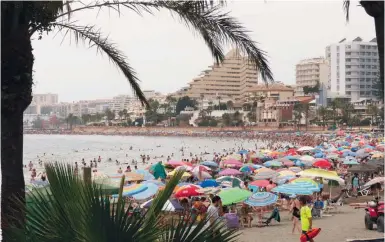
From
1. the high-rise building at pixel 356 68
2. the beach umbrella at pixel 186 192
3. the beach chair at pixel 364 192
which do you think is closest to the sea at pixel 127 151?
the beach chair at pixel 364 192

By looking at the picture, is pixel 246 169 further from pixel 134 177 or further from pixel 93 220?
pixel 93 220

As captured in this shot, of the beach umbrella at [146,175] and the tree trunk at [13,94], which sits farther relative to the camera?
the beach umbrella at [146,175]

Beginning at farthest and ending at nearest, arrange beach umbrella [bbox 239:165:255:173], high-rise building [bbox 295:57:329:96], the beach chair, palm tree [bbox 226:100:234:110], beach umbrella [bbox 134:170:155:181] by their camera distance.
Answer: high-rise building [bbox 295:57:329:96]
palm tree [bbox 226:100:234:110]
beach umbrella [bbox 239:165:255:173]
beach umbrella [bbox 134:170:155:181]
the beach chair

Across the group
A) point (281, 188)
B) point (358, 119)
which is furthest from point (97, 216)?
point (358, 119)

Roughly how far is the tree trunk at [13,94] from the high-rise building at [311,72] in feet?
526

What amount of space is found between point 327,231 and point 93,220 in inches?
374

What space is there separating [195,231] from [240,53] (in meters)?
2.64

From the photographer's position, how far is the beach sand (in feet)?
36.4

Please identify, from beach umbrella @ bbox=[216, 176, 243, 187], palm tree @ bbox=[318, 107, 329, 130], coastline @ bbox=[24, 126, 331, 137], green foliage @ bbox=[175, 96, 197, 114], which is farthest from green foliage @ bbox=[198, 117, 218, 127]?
beach umbrella @ bbox=[216, 176, 243, 187]

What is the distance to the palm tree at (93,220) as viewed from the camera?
3.30m

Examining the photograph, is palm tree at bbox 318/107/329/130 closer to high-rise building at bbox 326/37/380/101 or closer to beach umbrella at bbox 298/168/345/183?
high-rise building at bbox 326/37/380/101

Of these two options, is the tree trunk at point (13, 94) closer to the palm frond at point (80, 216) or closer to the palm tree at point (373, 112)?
the palm frond at point (80, 216)

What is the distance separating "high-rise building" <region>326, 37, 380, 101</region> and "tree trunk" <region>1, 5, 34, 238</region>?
Result: 438ft

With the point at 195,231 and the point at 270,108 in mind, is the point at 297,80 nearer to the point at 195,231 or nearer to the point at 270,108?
the point at 270,108
